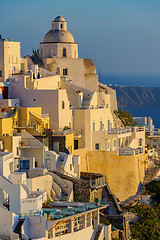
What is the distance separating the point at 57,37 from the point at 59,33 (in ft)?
1.05

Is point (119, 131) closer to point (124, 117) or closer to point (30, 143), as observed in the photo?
point (124, 117)

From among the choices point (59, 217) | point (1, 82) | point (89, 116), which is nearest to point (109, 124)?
point (89, 116)

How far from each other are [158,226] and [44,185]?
6.98m

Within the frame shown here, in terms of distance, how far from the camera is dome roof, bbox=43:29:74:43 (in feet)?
233

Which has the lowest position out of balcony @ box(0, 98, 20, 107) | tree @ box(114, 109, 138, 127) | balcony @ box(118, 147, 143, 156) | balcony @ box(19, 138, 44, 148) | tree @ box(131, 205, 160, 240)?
tree @ box(131, 205, 160, 240)

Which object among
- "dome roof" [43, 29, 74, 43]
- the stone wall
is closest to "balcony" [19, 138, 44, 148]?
the stone wall

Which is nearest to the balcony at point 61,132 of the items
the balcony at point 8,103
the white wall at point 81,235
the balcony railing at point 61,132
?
the balcony railing at point 61,132

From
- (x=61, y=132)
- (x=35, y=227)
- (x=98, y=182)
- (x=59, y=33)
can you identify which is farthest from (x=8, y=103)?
(x=35, y=227)

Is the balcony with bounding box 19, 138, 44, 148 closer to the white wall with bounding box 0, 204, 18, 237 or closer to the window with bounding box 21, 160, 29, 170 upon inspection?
the window with bounding box 21, 160, 29, 170

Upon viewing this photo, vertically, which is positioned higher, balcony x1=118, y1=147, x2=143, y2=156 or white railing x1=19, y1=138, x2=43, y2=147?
white railing x1=19, y1=138, x2=43, y2=147

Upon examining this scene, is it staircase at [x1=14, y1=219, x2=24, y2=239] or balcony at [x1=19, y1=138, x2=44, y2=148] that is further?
balcony at [x1=19, y1=138, x2=44, y2=148]

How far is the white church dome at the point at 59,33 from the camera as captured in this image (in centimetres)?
7100

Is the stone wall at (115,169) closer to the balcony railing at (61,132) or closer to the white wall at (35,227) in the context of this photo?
the balcony railing at (61,132)

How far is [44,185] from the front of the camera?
169 ft
